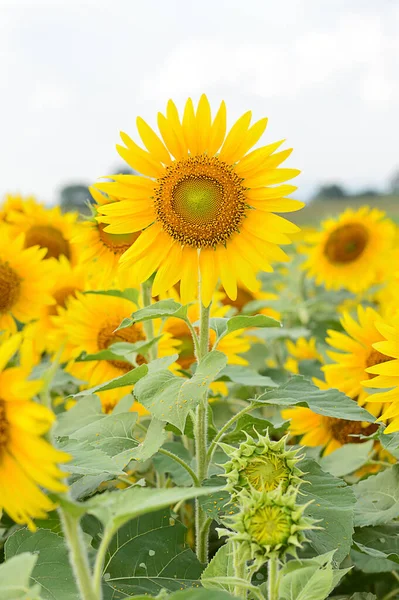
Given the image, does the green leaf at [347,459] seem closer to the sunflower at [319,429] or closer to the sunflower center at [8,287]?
the sunflower at [319,429]

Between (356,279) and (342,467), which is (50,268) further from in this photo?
(356,279)

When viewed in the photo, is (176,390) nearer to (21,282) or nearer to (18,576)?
(18,576)

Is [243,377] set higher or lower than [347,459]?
higher

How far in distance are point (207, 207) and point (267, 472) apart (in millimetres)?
917

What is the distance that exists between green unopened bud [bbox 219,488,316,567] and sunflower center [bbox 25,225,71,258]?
268cm

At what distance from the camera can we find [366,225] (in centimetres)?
441

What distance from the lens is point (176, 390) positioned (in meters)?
1.51

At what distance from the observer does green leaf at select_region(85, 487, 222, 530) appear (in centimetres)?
91

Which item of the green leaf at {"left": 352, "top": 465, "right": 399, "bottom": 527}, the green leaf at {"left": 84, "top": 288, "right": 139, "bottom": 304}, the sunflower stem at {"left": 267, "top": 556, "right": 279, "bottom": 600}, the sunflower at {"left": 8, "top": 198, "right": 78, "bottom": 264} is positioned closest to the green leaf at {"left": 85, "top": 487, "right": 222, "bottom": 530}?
the sunflower stem at {"left": 267, "top": 556, "right": 279, "bottom": 600}

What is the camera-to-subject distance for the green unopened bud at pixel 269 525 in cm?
104

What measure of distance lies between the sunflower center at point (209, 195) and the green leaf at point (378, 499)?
29.4 inches

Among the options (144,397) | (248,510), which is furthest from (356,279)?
(248,510)

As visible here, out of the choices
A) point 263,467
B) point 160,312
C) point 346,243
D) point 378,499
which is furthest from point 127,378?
point 346,243

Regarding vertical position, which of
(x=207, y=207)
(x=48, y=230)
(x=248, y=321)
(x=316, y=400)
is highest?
(x=48, y=230)
